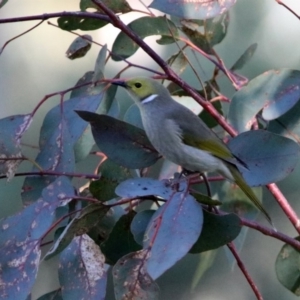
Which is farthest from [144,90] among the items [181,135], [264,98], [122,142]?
[122,142]

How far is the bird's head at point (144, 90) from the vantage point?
1.37 meters

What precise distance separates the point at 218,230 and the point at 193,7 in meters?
0.45

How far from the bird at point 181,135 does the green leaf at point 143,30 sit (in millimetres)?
71

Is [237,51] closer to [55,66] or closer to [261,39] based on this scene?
[261,39]

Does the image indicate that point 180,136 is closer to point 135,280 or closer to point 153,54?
point 153,54

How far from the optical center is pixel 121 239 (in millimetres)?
1113

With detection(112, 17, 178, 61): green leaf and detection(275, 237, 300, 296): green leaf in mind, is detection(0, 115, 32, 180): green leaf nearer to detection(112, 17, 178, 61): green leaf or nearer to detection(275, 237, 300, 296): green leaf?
detection(112, 17, 178, 61): green leaf

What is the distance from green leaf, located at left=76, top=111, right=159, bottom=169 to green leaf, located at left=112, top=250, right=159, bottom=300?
219 millimetres

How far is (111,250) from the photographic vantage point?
3.72ft

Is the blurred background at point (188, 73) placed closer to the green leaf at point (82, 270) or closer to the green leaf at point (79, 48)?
the green leaf at point (79, 48)

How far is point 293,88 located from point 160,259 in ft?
2.03

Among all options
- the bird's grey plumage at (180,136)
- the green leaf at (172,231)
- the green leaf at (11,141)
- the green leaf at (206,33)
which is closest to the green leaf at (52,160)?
the green leaf at (11,141)

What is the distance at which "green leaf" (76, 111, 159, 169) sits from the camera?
1025mm

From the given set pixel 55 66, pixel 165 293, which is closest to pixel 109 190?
pixel 165 293
